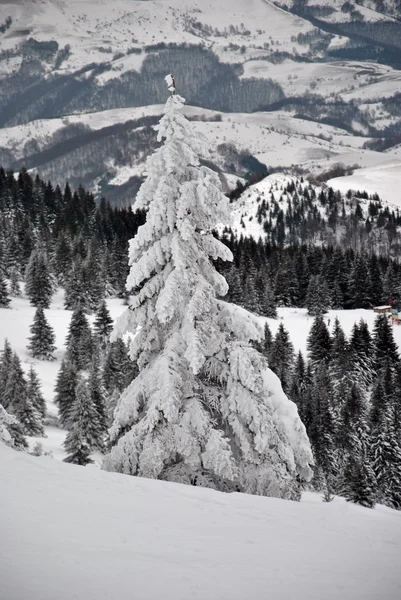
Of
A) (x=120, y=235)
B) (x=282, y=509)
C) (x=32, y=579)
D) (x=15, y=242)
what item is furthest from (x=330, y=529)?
(x=120, y=235)

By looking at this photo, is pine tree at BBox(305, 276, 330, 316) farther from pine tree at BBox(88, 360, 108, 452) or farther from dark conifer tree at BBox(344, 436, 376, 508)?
pine tree at BBox(88, 360, 108, 452)

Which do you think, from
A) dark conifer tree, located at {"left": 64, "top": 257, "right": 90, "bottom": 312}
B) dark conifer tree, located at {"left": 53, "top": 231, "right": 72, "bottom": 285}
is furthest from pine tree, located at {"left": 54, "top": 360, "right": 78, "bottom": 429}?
dark conifer tree, located at {"left": 53, "top": 231, "right": 72, "bottom": 285}

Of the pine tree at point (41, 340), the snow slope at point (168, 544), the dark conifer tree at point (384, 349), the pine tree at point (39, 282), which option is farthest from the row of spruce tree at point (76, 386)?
the dark conifer tree at point (384, 349)

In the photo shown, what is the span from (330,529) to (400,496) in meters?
38.4

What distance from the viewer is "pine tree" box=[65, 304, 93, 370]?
64312mm

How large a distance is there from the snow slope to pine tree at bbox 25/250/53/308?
79675 millimetres

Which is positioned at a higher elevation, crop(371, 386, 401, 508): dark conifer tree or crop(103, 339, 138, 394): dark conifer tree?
crop(371, 386, 401, 508): dark conifer tree

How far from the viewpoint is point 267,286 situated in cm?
9494

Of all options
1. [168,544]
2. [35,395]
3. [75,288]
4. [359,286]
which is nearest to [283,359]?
[35,395]

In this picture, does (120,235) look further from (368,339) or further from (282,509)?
(282,509)

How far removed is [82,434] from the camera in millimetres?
37344

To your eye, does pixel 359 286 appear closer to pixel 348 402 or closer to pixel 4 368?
pixel 348 402

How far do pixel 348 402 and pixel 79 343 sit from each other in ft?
107

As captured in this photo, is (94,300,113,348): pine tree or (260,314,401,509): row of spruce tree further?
(94,300,113,348): pine tree
